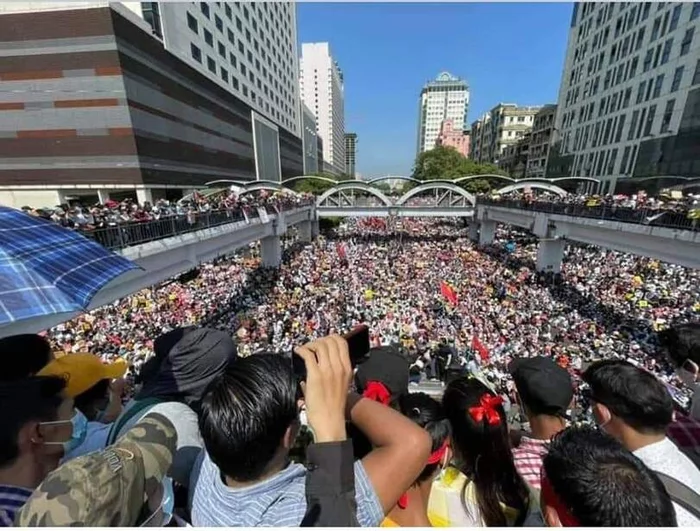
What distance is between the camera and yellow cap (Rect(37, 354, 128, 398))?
88.4 inches

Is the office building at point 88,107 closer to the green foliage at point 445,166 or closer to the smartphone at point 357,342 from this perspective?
the smartphone at point 357,342

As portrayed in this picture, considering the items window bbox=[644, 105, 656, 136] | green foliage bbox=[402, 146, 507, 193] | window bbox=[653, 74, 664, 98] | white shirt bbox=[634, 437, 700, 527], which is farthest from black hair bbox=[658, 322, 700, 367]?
green foliage bbox=[402, 146, 507, 193]

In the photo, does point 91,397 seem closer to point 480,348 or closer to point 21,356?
point 21,356

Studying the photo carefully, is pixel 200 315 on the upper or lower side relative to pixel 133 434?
lower

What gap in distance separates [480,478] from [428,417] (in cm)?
46

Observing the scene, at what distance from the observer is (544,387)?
2416 mm

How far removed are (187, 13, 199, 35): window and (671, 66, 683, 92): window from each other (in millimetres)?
44011

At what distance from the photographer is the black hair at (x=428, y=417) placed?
6.16 feet

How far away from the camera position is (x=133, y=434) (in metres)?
1.31

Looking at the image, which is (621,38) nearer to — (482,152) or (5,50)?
(482,152)

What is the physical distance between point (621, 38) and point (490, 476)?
51.3 metres

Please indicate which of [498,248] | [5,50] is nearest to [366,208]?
[498,248]

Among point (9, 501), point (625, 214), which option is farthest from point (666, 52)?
point (9, 501)

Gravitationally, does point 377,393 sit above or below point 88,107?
below
